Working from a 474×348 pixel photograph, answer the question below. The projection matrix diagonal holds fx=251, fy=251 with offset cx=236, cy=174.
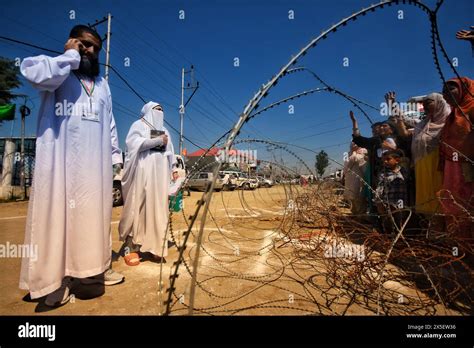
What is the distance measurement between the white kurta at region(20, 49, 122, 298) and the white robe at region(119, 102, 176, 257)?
36.5 inches

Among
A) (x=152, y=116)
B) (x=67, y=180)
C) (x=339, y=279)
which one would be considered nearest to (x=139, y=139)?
(x=152, y=116)

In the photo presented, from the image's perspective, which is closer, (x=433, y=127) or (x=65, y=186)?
(x=65, y=186)

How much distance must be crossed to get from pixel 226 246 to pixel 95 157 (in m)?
2.37

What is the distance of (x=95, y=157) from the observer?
→ 221 centimetres

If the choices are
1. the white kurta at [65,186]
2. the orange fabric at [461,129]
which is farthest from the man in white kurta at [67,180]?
the orange fabric at [461,129]

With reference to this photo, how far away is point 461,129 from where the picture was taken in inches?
114

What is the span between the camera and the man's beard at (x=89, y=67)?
7.39 ft

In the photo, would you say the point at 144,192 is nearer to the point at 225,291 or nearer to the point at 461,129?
the point at 225,291

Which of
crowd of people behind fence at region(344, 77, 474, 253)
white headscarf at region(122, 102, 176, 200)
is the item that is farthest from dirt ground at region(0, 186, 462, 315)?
white headscarf at region(122, 102, 176, 200)

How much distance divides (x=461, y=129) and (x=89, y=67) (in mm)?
4008

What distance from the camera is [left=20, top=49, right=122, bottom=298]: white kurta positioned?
1.93 meters

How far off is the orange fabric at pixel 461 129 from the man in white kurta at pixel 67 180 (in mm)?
3702

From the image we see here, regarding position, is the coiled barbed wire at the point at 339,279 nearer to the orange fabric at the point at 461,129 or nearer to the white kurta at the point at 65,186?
the orange fabric at the point at 461,129
